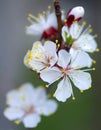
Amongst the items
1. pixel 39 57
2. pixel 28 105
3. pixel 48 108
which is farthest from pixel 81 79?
pixel 28 105

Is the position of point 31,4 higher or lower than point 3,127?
higher

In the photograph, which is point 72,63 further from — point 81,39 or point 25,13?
point 25,13

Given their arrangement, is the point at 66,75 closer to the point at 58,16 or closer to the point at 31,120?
the point at 58,16

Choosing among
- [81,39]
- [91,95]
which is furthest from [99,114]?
[81,39]

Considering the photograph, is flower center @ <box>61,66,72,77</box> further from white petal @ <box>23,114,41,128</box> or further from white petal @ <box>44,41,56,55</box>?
white petal @ <box>23,114,41,128</box>

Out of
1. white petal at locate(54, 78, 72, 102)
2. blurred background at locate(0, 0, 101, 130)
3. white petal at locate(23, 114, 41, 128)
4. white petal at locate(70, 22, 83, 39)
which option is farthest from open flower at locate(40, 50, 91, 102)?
blurred background at locate(0, 0, 101, 130)
